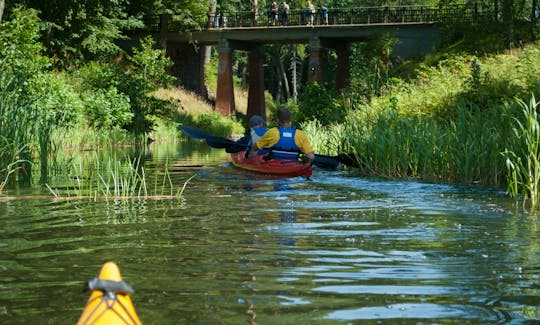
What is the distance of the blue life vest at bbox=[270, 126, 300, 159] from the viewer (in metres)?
14.6

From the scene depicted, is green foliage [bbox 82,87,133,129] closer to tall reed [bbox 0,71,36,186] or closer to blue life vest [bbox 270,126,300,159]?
blue life vest [bbox 270,126,300,159]

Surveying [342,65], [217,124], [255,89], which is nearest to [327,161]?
[217,124]

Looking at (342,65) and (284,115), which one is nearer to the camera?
(284,115)

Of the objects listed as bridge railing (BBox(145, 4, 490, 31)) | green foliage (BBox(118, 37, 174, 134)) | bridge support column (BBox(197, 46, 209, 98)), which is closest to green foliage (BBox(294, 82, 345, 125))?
green foliage (BBox(118, 37, 174, 134))

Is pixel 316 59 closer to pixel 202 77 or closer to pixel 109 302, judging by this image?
pixel 202 77

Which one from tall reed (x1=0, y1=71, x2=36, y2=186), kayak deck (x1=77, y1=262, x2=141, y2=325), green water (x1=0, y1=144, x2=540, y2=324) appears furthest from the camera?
tall reed (x1=0, y1=71, x2=36, y2=186)

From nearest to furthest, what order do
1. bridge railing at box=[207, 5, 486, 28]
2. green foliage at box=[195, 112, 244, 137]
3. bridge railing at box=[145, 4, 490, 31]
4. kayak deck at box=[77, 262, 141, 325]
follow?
kayak deck at box=[77, 262, 141, 325], green foliage at box=[195, 112, 244, 137], bridge railing at box=[207, 5, 486, 28], bridge railing at box=[145, 4, 490, 31]

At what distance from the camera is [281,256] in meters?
6.82

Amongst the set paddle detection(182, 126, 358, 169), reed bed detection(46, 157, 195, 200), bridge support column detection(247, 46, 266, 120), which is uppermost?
bridge support column detection(247, 46, 266, 120)

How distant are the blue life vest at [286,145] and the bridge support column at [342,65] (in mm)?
30177

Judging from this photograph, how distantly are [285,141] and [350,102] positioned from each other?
430 inches

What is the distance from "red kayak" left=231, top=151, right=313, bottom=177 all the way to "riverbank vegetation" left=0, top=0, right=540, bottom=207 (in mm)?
1088

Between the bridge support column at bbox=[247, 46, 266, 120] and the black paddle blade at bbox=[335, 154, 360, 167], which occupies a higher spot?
the bridge support column at bbox=[247, 46, 266, 120]

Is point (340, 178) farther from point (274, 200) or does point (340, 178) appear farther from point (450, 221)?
point (450, 221)
